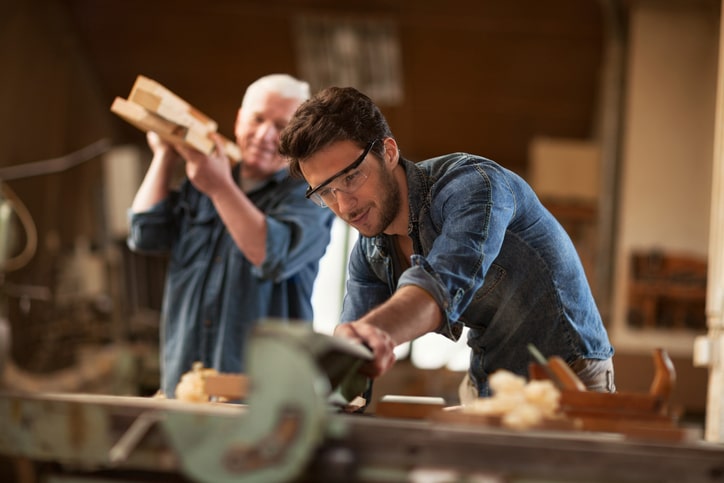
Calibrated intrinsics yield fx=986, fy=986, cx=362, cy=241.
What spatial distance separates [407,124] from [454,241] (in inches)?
414

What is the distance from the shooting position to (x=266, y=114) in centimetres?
343

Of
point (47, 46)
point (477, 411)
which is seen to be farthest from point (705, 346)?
point (47, 46)

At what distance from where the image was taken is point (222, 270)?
11.2 feet

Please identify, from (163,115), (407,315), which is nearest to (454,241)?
(407,315)

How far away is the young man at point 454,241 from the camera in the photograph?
80.6 inches

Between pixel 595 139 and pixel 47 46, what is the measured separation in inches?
252

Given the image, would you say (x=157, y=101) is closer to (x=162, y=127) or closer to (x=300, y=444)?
(x=162, y=127)

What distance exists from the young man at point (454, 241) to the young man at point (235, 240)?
71 cm

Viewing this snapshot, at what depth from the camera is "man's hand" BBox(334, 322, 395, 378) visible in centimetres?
171

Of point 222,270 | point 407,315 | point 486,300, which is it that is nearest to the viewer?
point 407,315

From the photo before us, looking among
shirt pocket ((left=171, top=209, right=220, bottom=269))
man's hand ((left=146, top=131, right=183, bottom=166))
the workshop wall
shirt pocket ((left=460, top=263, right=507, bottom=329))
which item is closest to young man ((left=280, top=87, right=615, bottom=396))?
shirt pocket ((left=460, top=263, right=507, bottom=329))

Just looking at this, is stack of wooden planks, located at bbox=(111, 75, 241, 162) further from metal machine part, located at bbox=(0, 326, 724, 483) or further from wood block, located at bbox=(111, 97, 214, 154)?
metal machine part, located at bbox=(0, 326, 724, 483)

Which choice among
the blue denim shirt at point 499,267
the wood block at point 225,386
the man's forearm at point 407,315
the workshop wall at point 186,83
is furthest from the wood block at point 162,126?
the workshop wall at point 186,83

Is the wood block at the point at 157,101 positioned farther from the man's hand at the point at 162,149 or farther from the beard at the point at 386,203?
the beard at the point at 386,203
